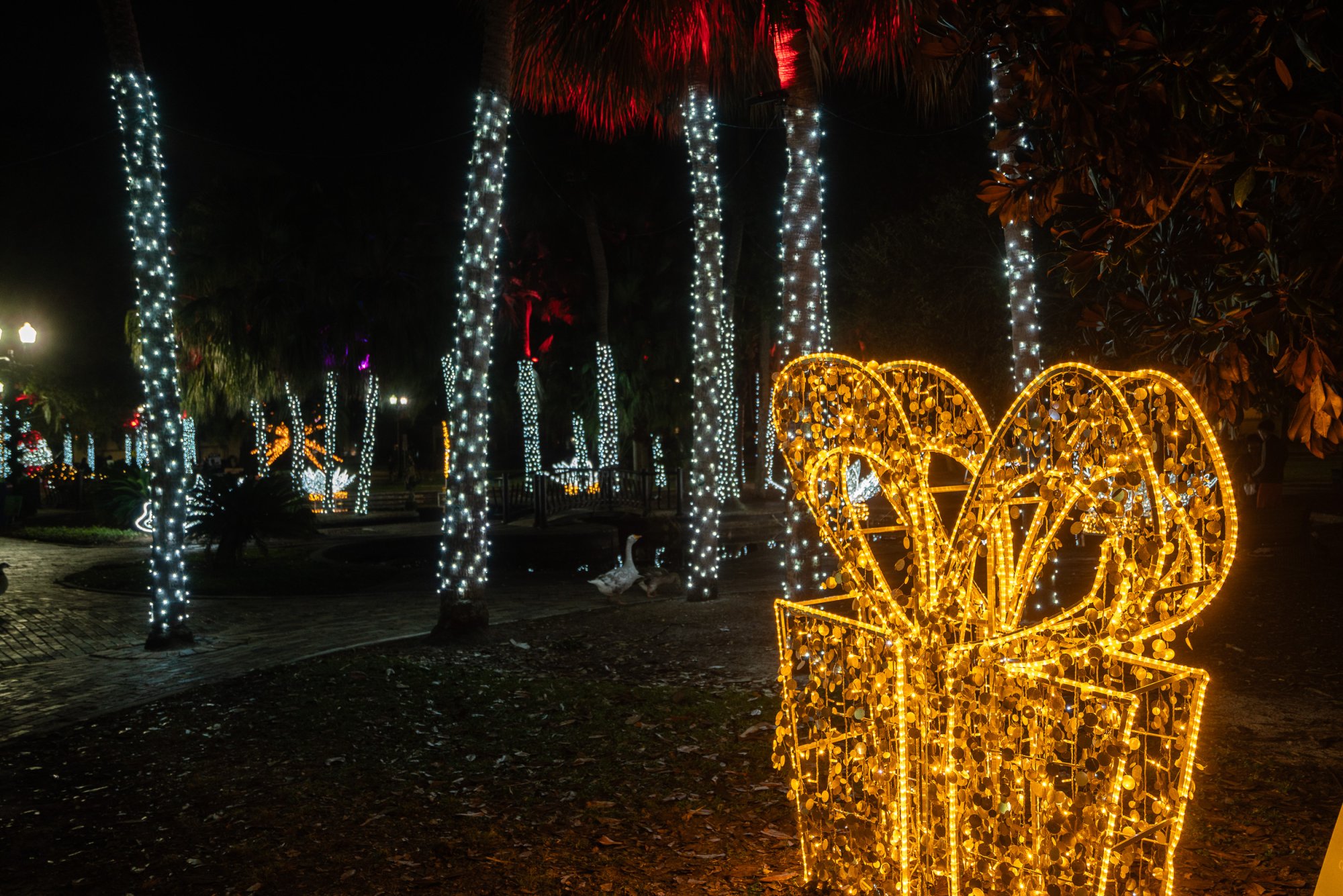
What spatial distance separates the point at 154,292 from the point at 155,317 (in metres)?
0.22

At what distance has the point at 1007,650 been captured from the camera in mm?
3127

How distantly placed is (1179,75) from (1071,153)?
486 mm

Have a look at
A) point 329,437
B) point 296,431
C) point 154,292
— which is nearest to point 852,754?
point 154,292

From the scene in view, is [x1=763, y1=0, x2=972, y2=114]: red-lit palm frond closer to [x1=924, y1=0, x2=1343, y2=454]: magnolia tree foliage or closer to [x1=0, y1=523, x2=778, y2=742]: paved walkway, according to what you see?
[x1=924, y1=0, x2=1343, y2=454]: magnolia tree foliage

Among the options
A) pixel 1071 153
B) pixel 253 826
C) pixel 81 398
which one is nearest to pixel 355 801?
pixel 253 826

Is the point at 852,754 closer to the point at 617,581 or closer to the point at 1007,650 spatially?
the point at 1007,650

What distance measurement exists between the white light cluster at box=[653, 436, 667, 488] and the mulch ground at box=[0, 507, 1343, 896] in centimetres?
1481

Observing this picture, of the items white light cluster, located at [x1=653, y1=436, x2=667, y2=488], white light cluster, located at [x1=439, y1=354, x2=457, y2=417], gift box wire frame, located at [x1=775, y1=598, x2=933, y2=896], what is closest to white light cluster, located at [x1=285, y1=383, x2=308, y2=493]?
white light cluster, located at [x1=439, y1=354, x2=457, y2=417]

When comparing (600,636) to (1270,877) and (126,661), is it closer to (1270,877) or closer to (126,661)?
(126,661)

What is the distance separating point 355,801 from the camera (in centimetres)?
492

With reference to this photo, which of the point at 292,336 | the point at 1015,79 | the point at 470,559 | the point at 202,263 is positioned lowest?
the point at 470,559

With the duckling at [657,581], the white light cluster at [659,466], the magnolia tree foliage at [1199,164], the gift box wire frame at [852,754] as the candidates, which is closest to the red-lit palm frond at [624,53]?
the magnolia tree foliage at [1199,164]

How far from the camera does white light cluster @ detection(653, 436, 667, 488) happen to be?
23078 millimetres

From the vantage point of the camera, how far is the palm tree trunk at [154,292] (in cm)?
871
